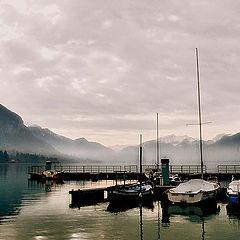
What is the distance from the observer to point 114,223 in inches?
1299

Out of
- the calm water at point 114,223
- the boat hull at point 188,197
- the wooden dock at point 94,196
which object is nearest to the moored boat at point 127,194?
the calm water at point 114,223

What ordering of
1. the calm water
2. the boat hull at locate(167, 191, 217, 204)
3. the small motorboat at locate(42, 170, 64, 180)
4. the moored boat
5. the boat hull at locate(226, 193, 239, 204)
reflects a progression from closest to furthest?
the calm water → the boat hull at locate(226, 193, 239, 204) → the boat hull at locate(167, 191, 217, 204) → the moored boat → the small motorboat at locate(42, 170, 64, 180)

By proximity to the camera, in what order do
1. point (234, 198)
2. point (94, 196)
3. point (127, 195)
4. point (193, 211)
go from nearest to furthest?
point (193, 211), point (234, 198), point (127, 195), point (94, 196)

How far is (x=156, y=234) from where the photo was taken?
28922 millimetres

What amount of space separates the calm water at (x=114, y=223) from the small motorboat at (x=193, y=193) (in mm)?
1250

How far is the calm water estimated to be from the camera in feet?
93.0

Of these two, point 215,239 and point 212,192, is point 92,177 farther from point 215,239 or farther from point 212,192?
point 215,239

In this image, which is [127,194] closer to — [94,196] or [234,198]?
[94,196]

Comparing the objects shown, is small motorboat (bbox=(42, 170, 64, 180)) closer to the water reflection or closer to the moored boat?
the moored boat

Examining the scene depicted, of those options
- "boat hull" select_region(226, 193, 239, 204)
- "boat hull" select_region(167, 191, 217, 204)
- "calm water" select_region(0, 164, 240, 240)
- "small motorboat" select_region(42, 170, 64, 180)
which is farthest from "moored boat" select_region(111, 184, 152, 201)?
"small motorboat" select_region(42, 170, 64, 180)

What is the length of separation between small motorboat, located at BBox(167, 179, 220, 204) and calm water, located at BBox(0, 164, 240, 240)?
4.10 ft

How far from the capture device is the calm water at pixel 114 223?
2834 centimetres

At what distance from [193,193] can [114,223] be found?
12.7 m

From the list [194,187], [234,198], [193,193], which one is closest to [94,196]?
[194,187]
